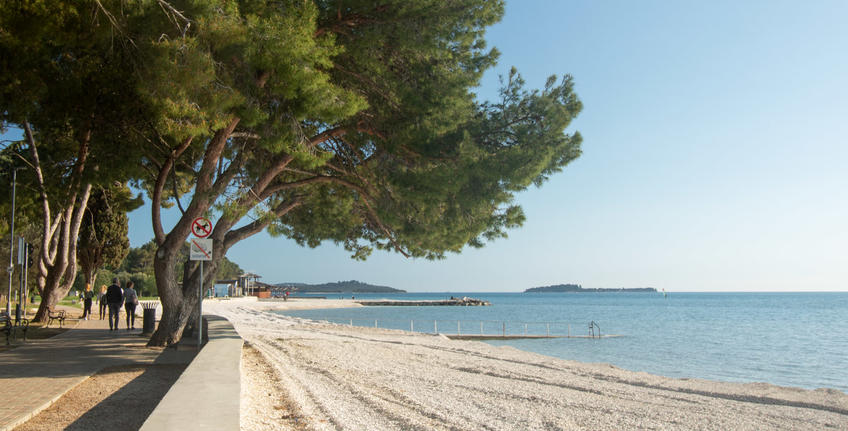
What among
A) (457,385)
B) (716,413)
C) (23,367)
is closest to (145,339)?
(23,367)

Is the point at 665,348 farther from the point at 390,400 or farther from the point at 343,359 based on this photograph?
the point at 390,400

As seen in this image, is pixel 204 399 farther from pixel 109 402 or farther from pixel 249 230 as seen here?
pixel 249 230

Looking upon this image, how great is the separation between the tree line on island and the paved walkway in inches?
48.8

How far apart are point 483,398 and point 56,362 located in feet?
23.2

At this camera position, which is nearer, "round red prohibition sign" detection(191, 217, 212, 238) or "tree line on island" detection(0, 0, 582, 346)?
"tree line on island" detection(0, 0, 582, 346)

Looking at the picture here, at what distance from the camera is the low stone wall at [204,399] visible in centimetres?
406

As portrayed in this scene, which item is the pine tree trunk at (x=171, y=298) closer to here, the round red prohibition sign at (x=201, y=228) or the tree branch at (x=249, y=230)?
the tree branch at (x=249, y=230)

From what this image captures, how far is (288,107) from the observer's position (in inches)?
351

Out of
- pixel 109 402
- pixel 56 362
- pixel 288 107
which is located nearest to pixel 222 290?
pixel 56 362

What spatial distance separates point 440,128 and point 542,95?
2396mm

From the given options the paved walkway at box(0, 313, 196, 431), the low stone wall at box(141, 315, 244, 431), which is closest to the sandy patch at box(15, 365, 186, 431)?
the paved walkway at box(0, 313, 196, 431)

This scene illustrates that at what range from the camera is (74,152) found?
15.5m

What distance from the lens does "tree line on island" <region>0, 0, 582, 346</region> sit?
7.77m

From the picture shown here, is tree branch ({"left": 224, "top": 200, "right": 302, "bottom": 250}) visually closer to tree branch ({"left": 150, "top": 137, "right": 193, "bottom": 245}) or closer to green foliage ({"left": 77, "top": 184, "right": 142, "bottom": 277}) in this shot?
tree branch ({"left": 150, "top": 137, "right": 193, "bottom": 245})
